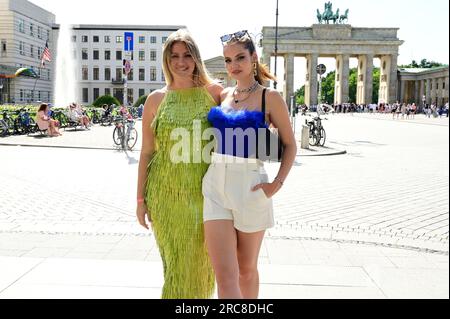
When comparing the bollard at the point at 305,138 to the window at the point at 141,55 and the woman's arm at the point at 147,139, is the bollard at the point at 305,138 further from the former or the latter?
the window at the point at 141,55

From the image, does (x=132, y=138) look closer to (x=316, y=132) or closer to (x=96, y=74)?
(x=316, y=132)

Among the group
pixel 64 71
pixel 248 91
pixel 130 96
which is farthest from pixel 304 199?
pixel 130 96

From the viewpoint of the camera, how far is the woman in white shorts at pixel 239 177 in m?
2.98

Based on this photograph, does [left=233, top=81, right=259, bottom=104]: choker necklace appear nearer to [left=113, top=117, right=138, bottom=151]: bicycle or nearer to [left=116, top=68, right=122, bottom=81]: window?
[left=113, top=117, right=138, bottom=151]: bicycle

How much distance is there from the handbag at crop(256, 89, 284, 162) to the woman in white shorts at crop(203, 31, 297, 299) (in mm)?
21

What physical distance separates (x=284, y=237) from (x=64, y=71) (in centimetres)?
7721

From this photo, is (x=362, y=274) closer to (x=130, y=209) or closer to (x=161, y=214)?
(x=161, y=214)

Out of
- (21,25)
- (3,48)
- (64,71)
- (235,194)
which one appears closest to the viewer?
(235,194)

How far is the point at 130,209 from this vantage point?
26.9ft

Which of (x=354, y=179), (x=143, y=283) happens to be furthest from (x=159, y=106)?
(x=354, y=179)

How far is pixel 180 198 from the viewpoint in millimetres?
3248

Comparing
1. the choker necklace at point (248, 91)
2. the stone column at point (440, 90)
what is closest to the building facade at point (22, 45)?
the stone column at point (440, 90)
